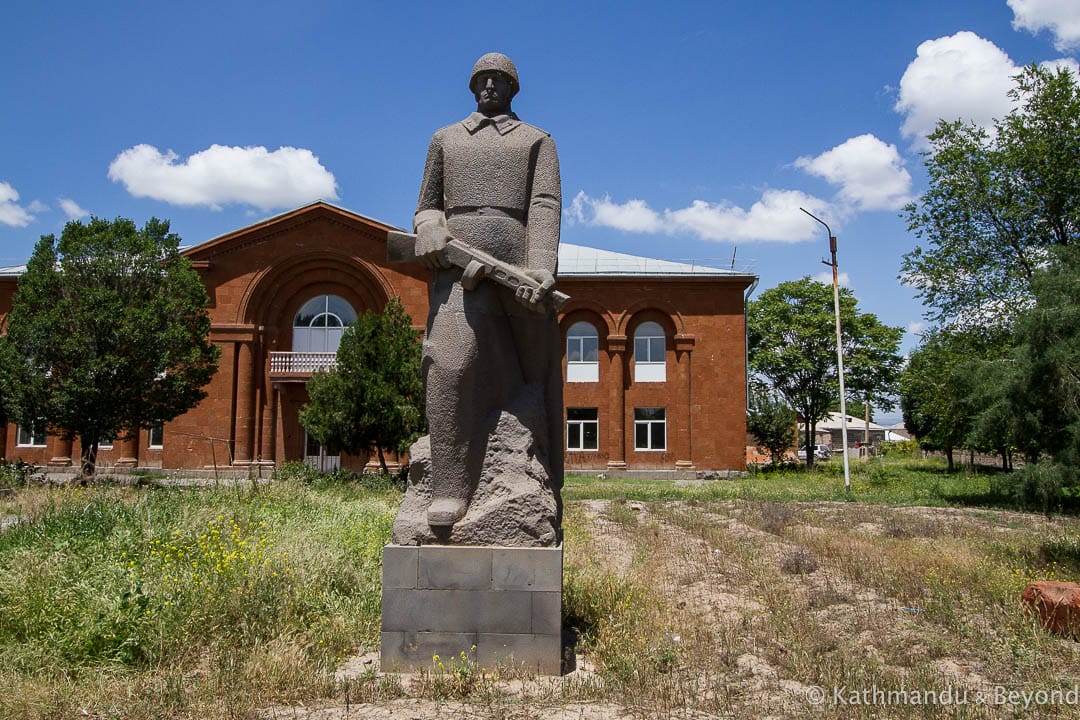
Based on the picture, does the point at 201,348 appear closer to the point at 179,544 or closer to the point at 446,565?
the point at 179,544

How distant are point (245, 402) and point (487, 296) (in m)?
22.0

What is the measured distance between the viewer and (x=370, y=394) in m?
16.8

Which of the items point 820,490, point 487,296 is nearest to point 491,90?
point 487,296

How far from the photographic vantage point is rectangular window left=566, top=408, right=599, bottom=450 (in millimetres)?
26859

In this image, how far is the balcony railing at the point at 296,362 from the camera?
24500 mm

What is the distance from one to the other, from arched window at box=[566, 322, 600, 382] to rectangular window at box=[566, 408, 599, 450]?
123 cm

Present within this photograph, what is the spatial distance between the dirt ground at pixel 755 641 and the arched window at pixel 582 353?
16601 mm

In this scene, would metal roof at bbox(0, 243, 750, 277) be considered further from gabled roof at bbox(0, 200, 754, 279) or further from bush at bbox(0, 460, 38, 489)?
bush at bbox(0, 460, 38, 489)

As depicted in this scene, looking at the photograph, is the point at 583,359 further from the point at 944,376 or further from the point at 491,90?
the point at 491,90

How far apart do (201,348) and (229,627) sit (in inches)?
642

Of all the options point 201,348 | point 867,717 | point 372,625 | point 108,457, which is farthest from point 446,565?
point 108,457

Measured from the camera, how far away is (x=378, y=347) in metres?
17.4

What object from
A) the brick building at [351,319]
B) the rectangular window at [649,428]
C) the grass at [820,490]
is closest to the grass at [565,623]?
the grass at [820,490]

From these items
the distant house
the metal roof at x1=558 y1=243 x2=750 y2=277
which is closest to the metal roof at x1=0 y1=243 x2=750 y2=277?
the metal roof at x1=558 y1=243 x2=750 y2=277
